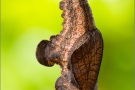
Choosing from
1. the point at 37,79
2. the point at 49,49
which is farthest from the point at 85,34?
the point at 37,79

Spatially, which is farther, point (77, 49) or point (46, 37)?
point (46, 37)

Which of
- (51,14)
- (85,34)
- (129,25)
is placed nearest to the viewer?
(85,34)

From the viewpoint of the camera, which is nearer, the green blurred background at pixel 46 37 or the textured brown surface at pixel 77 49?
the textured brown surface at pixel 77 49

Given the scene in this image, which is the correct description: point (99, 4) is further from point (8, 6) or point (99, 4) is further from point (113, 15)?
point (8, 6)

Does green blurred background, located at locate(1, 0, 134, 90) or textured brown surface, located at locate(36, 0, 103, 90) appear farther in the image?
green blurred background, located at locate(1, 0, 134, 90)

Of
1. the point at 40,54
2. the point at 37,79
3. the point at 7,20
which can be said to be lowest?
the point at 37,79
